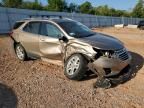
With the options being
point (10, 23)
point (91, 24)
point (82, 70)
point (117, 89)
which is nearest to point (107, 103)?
point (117, 89)

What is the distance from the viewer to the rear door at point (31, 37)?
10.8 m

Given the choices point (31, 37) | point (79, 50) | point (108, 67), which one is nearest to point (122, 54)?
point (108, 67)

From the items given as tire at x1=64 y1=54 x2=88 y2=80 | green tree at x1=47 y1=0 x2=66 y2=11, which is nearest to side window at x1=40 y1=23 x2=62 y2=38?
tire at x1=64 y1=54 x2=88 y2=80

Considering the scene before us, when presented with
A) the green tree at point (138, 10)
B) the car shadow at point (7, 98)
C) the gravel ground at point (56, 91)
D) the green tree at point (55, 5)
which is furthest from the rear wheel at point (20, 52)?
the green tree at point (138, 10)

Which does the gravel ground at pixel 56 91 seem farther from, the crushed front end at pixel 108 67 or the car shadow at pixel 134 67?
the crushed front end at pixel 108 67

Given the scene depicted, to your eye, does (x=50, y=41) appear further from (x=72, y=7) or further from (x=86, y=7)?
(x=86, y=7)

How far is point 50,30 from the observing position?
1035cm

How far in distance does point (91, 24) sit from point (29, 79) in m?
44.6

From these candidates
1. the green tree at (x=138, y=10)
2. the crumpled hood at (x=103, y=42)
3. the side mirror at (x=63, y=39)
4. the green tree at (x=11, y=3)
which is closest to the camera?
the crumpled hood at (x=103, y=42)

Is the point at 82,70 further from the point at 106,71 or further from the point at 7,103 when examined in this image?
the point at 7,103

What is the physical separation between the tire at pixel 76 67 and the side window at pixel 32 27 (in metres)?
2.24

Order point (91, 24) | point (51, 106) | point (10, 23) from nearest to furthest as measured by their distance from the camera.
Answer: point (51, 106)
point (10, 23)
point (91, 24)

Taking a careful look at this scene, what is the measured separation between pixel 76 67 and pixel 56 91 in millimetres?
1175

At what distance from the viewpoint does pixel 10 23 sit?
28.6 meters
